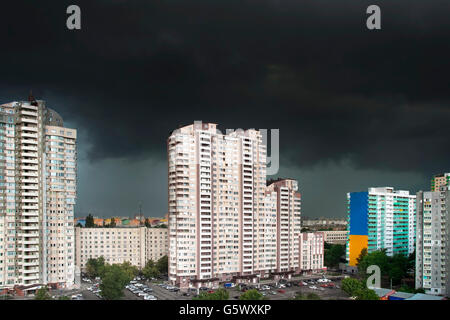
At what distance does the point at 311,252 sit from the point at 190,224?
6479 mm

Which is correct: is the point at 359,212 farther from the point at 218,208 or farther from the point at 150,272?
the point at 150,272

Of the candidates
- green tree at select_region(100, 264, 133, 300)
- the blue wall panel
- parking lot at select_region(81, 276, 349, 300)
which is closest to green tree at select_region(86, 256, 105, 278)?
parking lot at select_region(81, 276, 349, 300)

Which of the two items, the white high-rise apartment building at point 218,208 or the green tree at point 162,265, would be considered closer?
the white high-rise apartment building at point 218,208

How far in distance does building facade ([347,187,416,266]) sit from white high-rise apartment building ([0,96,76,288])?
1234 centimetres

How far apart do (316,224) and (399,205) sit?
21916mm

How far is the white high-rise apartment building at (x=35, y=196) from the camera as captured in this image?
42.9 ft

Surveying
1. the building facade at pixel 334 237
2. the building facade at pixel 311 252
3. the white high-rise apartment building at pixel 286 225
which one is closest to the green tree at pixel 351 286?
the white high-rise apartment building at pixel 286 225

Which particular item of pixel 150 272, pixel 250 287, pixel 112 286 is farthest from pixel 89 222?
pixel 250 287

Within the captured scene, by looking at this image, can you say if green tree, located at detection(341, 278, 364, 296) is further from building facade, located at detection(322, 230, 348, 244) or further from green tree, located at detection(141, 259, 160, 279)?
building facade, located at detection(322, 230, 348, 244)

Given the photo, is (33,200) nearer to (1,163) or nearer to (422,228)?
(1,163)

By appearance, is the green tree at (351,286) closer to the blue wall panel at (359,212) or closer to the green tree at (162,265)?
the blue wall panel at (359,212)

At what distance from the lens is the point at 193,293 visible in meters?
13.5

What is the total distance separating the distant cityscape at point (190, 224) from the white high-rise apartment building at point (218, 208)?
4 centimetres
